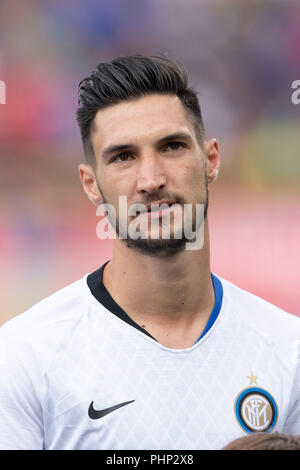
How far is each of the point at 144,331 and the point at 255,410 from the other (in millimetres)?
671

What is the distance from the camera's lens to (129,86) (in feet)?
10.9

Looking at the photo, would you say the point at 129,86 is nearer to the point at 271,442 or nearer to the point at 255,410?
the point at 255,410

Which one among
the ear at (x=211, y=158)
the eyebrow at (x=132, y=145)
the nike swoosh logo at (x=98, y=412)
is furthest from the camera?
the ear at (x=211, y=158)

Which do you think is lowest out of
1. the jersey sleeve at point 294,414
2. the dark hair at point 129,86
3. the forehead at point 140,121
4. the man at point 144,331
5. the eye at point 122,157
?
the jersey sleeve at point 294,414

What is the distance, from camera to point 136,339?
326cm

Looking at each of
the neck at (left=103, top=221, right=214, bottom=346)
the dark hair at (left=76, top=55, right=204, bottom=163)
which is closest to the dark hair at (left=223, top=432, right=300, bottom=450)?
the neck at (left=103, top=221, right=214, bottom=346)

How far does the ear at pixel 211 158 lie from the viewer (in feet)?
11.7

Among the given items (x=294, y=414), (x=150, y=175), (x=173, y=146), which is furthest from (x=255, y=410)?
(x=173, y=146)

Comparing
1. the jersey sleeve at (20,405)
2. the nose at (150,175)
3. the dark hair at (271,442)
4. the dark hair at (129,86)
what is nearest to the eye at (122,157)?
the nose at (150,175)

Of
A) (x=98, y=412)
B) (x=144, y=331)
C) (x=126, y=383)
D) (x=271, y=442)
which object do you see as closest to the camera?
(x=271, y=442)

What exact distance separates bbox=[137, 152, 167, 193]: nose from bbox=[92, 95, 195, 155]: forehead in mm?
116

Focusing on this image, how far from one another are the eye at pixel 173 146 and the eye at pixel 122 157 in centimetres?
19

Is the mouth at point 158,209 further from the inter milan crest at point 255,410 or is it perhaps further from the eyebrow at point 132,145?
the inter milan crest at point 255,410
